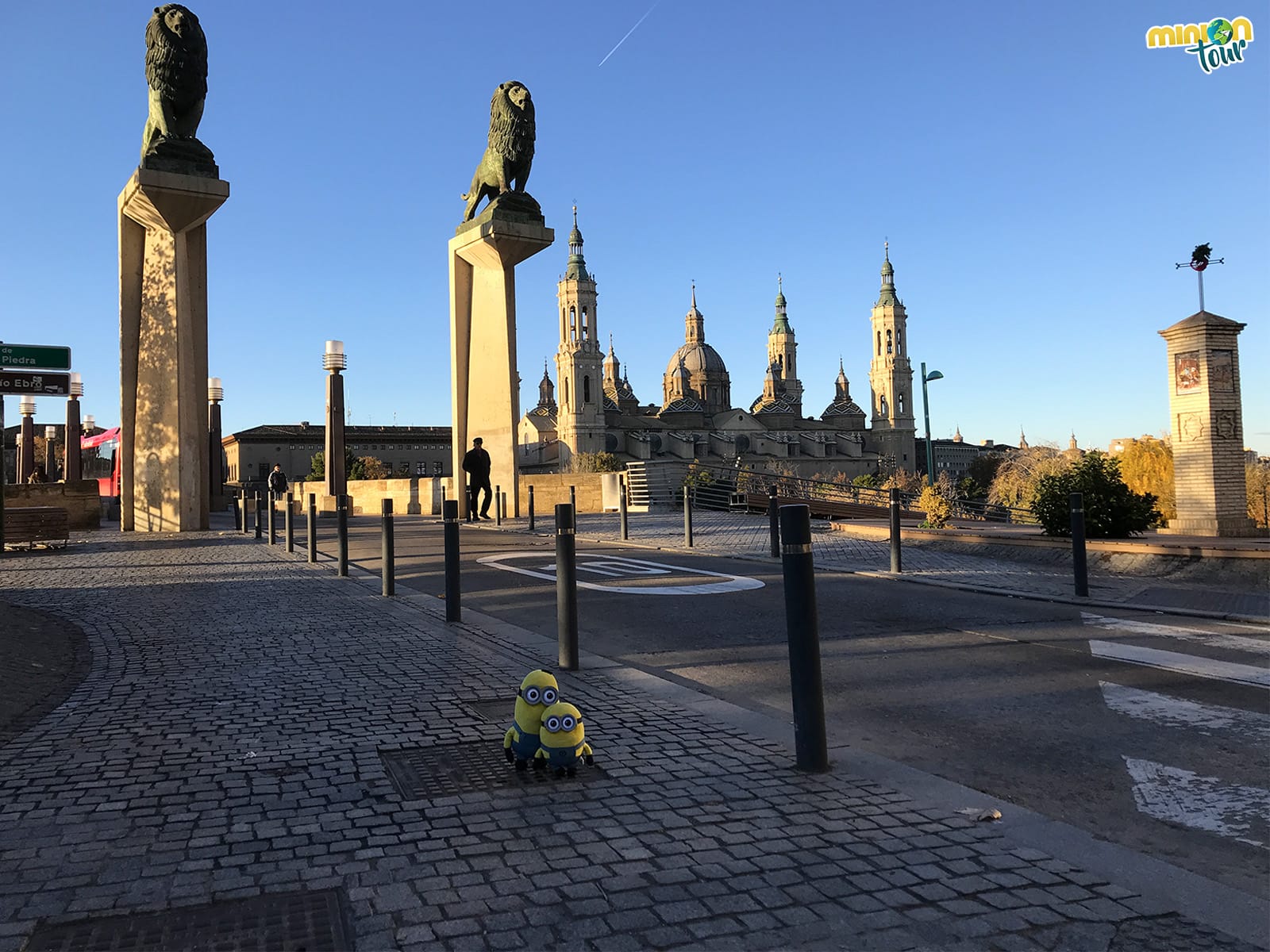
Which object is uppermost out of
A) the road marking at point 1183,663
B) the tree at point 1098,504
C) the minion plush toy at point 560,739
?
the tree at point 1098,504

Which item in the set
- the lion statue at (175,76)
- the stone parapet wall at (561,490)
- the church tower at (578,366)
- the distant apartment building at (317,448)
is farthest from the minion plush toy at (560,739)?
the church tower at (578,366)

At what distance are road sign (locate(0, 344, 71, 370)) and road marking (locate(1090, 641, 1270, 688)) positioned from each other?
57.3 feet

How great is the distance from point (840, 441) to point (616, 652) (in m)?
139

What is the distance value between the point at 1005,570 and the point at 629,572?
4954 millimetres

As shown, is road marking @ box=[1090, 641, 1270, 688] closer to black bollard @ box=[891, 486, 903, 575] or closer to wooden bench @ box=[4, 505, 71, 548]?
black bollard @ box=[891, 486, 903, 575]

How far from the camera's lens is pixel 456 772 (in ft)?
13.0

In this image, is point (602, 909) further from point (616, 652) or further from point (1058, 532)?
point (1058, 532)

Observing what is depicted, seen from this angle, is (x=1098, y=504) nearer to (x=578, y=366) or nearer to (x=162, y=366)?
(x=162, y=366)

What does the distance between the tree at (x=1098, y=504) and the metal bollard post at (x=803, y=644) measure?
10556 mm

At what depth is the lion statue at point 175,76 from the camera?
853 inches

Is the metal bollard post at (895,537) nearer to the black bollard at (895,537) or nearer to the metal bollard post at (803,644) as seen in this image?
the black bollard at (895,537)

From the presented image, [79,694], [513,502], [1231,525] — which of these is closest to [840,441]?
[513,502]

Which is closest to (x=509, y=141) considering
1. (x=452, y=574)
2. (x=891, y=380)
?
(x=452, y=574)

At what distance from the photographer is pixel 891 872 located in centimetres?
290
